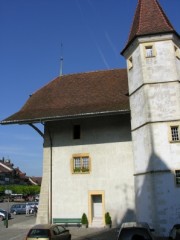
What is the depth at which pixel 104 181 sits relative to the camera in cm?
2548

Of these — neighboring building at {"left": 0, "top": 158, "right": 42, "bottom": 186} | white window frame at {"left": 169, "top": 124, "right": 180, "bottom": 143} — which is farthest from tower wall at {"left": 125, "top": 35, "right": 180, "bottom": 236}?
neighboring building at {"left": 0, "top": 158, "right": 42, "bottom": 186}

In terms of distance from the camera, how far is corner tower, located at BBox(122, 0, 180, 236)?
20.7 meters

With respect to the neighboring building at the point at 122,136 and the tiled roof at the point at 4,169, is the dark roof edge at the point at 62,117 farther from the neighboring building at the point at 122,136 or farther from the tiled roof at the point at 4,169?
the tiled roof at the point at 4,169

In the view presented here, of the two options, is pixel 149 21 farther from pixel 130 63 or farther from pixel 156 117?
pixel 156 117

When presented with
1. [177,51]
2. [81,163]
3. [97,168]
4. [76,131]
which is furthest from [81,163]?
[177,51]

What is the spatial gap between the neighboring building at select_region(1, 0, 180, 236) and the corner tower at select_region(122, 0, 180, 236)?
6 centimetres

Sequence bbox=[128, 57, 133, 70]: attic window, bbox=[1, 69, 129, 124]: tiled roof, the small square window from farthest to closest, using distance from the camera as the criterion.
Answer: bbox=[1, 69, 129, 124]: tiled roof
bbox=[128, 57, 133, 70]: attic window
the small square window

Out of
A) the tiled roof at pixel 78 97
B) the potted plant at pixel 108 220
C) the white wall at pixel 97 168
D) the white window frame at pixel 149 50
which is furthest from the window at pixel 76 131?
the white window frame at pixel 149 50

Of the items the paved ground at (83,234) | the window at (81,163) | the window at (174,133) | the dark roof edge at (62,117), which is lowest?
the paved ground at (83,234)

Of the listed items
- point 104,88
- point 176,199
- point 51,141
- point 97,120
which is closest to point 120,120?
point 97,120

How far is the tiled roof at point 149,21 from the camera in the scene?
2355cm

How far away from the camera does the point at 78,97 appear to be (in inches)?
1100

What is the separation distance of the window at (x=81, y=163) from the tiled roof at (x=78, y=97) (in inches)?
139

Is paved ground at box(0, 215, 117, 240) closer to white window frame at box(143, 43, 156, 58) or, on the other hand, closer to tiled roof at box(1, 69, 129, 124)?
tiled roof at box(1, 69, 129, 124)
